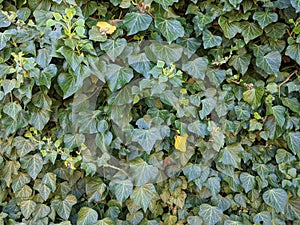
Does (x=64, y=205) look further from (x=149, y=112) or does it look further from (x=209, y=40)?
(x=209, y=40)

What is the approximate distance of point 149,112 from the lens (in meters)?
1.54

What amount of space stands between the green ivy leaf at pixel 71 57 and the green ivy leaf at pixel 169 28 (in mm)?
365

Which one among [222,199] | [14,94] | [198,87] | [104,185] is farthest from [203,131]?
[14,94]

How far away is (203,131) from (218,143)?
0.33ft

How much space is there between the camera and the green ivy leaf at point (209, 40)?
59.7 inches

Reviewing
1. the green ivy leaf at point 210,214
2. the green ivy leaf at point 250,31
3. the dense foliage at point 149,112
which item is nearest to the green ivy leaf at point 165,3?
the dense foliage at point 149,112

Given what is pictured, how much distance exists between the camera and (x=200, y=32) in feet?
4.99

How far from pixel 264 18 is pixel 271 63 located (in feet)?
0.69

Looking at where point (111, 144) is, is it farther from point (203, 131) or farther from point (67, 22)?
point (67, 22)

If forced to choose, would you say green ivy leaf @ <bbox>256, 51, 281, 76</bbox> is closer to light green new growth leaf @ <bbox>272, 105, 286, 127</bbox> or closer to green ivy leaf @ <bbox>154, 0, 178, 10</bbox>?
light green new growth leaf @ <bbox>272, 105, 286, 127</bbox>

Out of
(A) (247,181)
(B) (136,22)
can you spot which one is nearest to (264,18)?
Result: (B) (136,22)

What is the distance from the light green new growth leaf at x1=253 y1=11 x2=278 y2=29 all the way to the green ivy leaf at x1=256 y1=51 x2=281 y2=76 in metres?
0.14

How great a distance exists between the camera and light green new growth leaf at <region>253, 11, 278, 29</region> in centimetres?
149

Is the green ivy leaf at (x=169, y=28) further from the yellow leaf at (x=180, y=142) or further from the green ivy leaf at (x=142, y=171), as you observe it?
the green ivy leaf at (x=142, y=171)
